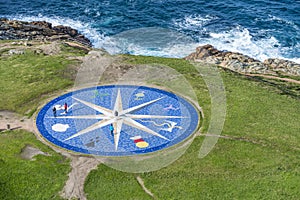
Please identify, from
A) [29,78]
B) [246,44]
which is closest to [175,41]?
[246,44]

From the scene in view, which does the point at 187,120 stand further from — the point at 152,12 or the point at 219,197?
the point at 152,12

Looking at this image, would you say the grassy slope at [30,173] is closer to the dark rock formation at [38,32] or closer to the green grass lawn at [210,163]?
the green grass lawn at [210,163]

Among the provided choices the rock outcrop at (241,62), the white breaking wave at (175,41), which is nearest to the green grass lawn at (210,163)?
the rock outcrop at (241,62)

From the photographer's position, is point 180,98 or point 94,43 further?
point 94,43

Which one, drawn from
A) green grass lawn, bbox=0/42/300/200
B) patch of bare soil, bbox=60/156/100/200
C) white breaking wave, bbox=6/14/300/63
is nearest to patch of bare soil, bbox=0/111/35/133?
green grass lawn, bbox=0/42/300/200

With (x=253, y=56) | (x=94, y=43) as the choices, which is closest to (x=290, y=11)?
(x=253, y=56)

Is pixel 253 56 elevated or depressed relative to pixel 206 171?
depressed

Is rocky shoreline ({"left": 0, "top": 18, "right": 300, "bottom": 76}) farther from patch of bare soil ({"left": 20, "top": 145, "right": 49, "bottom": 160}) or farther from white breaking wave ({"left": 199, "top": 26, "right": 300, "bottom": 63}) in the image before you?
patch of bare soil ({"left": 20, "top": 145, "right": 49, "bottom": 160})

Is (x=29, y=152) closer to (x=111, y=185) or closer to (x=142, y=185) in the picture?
(x=111, y=185)

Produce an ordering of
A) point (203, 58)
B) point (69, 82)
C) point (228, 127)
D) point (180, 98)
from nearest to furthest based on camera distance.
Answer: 1. point (228, 127)
2. point (180, 98)
3. point (69, 82)
4. point (203, 58)

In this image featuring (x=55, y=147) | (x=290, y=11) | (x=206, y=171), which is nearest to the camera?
(x=206, y=171)
